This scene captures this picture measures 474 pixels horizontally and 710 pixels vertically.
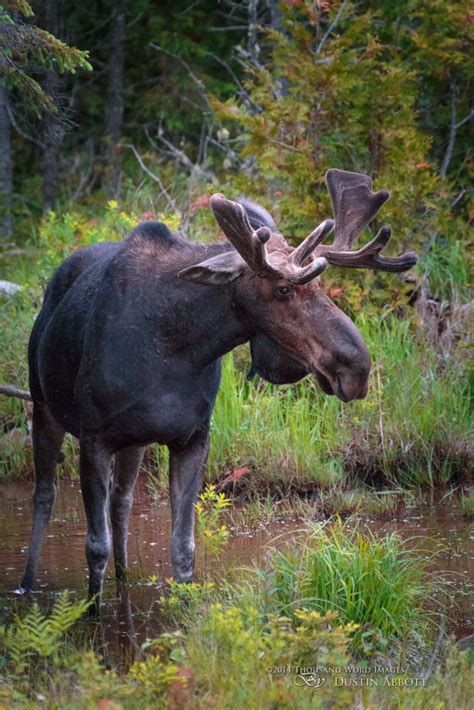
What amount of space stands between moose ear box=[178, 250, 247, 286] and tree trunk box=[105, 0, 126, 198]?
451 inches

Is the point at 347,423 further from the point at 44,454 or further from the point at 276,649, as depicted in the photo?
the point at 276,649

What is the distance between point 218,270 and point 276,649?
6.75ft

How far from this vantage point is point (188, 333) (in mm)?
6352

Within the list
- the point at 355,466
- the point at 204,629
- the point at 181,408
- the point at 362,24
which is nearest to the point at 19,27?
the point at 181,408

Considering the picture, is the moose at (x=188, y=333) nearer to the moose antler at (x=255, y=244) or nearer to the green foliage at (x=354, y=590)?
the moose antler at (x=255, y=244)

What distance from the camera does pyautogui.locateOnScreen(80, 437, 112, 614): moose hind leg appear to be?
6.54m

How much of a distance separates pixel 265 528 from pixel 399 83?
490cm

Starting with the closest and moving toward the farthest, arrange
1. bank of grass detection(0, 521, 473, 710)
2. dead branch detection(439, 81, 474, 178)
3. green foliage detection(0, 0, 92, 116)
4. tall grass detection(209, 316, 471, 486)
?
bank of grass detection(0, 521, 473, 710) → green foliage detection(0, 0, 92, 116) → tall grass detection(209, 316, 471, 486) → dead branch detection(439, 81, 474, 178)

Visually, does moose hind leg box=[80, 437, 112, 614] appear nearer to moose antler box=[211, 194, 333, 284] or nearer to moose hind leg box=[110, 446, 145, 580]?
moose hind leg box=[110, 446, 145, 580]

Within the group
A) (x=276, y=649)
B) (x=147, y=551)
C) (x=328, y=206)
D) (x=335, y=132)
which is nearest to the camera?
(x=276, y=649)

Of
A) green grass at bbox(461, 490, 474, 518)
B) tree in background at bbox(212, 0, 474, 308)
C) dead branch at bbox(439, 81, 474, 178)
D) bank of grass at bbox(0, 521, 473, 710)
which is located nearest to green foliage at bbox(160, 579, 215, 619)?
bank of grass at bbox(0, 521, 473, 710)

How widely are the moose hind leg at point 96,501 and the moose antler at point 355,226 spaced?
1628 millimetres

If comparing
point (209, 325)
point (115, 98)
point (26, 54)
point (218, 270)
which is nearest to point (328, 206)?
point (26, 54)

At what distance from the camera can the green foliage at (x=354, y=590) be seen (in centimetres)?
579
